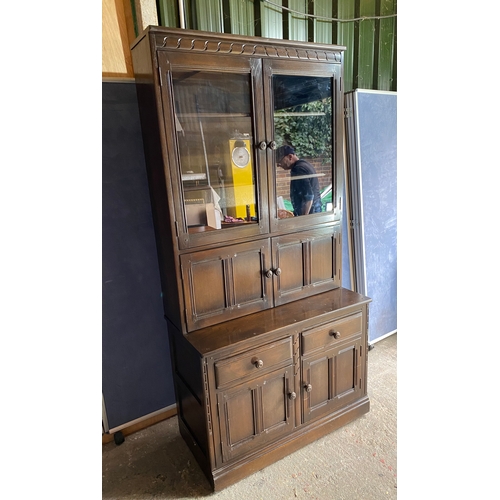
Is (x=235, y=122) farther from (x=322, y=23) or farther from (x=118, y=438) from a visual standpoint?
(x=118, y=438)

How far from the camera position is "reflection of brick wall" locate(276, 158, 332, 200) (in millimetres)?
1853

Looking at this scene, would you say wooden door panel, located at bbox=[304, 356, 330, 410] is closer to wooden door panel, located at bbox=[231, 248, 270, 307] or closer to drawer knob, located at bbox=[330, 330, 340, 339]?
drawer knob, located at bbox=[330, 330, 340, 339]

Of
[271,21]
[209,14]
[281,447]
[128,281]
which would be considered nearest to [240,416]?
[281,447]

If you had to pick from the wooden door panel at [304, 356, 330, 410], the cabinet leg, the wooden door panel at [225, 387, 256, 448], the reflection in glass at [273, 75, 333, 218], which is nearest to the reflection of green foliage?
the reflection in glass at [273, 75, 333, 218]

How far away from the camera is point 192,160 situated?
164cm

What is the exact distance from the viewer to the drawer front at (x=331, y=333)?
1.85 m

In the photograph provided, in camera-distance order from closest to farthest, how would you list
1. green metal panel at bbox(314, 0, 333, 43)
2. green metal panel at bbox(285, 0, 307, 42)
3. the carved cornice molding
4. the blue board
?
the carved cornice molding → green metal panel at bbox(285, 0, 307, 42) → green metal panel at bbox(314, 0, 333, 43) → the blue board

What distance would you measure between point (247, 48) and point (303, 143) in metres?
0.54

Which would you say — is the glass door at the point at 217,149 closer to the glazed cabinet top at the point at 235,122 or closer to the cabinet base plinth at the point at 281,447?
the glazed cabinet top at the point at 235,122

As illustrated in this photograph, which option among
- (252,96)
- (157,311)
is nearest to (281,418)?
(157,311)

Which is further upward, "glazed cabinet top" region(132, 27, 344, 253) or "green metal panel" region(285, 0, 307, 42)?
"green metal panel" region(285, 0, 307, 42)

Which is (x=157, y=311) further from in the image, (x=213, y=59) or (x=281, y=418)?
(x=213, y=59)

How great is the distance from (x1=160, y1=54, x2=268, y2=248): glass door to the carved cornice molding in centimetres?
4

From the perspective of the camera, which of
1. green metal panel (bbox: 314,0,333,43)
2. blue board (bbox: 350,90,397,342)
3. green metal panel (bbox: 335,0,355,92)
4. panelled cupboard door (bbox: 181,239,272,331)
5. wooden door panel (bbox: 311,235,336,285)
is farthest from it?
blue board (bbox: 350,90,397,342)
